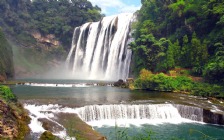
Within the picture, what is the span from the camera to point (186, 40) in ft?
105

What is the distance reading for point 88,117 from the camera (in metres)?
17.8

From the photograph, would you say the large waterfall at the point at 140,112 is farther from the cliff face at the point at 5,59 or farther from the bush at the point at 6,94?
the cliff face at the point at 5,59

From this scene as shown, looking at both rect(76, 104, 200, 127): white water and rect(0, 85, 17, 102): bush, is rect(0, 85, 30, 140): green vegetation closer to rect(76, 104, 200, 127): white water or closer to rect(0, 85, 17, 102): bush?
rect(0, 85, 17, 102): bush

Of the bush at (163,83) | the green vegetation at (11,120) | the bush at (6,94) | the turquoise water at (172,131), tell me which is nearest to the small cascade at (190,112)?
the turquoise water at (172,131)

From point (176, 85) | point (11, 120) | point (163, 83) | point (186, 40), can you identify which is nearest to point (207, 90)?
point (176, 85)

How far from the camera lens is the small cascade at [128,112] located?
17953mm

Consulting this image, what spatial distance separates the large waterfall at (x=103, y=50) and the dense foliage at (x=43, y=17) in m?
9.17

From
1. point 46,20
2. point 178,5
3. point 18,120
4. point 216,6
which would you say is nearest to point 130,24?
point 178,5

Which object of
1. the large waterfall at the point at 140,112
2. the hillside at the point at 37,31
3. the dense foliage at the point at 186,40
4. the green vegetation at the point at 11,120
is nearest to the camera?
the green vegetation at the point at 11,120

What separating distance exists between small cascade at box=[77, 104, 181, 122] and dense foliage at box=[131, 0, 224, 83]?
8.71 meters

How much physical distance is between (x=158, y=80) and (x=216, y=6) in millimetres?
10996

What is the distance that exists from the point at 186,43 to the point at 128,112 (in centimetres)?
1746

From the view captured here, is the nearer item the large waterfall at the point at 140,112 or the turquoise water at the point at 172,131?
the turquoise water at the point at 172,131

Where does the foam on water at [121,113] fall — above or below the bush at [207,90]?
below
